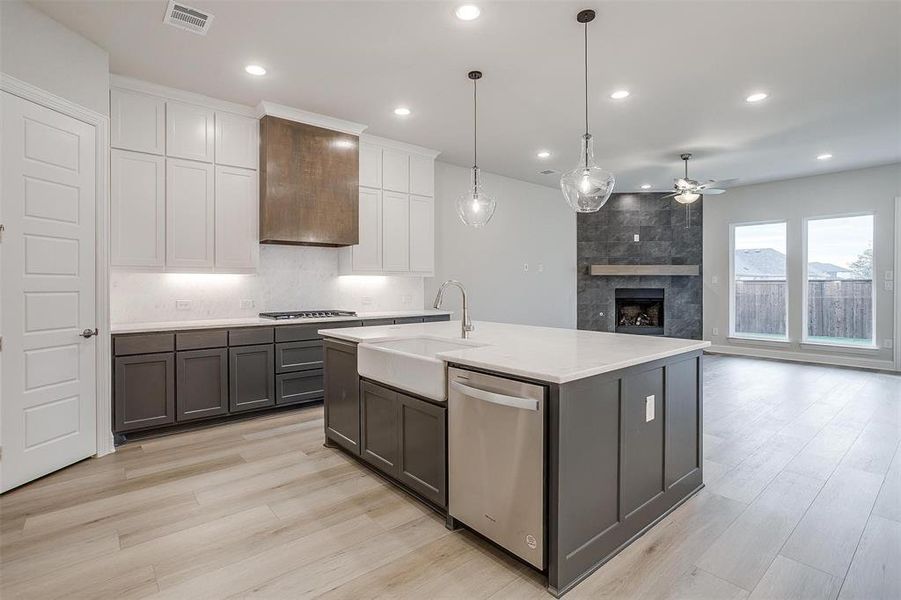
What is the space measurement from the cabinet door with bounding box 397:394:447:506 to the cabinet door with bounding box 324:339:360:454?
0.53 metres

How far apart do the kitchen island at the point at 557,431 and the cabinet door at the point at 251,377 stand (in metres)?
1.47

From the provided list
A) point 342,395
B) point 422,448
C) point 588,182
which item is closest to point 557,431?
point 422,448

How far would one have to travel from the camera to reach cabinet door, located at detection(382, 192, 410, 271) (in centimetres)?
524

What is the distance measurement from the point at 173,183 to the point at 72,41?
1140mm

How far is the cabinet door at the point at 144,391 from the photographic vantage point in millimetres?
3434

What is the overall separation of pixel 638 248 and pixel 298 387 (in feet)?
21.5

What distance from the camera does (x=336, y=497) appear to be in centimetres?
261

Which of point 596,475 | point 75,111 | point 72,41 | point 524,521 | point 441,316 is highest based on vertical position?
point 72,41

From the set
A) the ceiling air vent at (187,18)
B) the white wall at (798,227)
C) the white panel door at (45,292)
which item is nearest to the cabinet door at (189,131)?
the white panel door at (45,292)

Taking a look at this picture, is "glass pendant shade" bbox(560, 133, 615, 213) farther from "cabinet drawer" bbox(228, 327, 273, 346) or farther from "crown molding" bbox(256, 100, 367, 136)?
"cabinet drawer" bbox(228, 327, 273, 346)

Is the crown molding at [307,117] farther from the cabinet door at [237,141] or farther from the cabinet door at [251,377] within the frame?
the cabinet door at [251,377]

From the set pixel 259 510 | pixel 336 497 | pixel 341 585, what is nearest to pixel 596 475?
pixel 341 585

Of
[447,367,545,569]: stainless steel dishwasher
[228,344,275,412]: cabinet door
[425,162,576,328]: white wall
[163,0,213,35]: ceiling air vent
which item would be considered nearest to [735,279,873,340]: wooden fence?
[425,162,576,328]: white wall

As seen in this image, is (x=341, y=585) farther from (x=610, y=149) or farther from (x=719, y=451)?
(x=610, y=149)
